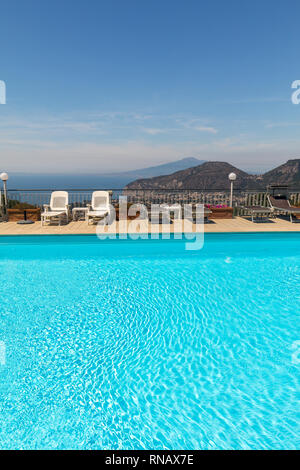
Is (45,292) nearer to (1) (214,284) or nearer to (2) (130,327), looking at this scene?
(2) (130,327)

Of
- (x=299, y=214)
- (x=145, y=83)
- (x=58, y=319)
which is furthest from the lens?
(x=145, y=83)

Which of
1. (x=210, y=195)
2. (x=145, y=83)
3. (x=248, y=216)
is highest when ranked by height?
(x=145, y=83)

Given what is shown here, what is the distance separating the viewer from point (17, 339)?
12.3 ft

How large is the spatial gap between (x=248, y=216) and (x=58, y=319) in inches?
321

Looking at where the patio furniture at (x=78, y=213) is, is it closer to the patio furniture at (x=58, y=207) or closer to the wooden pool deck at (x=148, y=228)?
the patio furniture at (x=58, y=207)

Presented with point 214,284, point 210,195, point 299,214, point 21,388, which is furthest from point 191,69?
point 21,388

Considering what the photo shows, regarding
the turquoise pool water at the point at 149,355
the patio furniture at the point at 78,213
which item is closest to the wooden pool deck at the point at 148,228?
the patio furniture at the point at 78,213

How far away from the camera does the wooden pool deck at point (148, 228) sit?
802 centimetres

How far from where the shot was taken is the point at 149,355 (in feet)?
11.3

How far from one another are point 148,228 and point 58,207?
320cm

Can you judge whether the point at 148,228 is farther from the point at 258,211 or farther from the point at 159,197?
the point at 258,211

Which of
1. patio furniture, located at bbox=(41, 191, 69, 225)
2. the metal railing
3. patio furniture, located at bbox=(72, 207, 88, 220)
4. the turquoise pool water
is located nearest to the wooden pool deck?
patio furniture, located at bbox=(41, 191, 69, 225)

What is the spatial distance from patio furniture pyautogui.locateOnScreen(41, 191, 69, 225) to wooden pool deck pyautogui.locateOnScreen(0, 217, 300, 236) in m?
0.29

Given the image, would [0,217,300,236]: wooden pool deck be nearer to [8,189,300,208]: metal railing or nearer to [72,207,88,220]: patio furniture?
[72,207,88,220]: patio furniture
